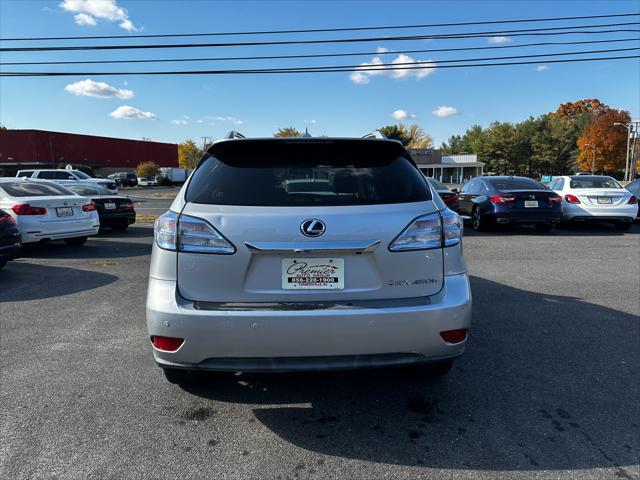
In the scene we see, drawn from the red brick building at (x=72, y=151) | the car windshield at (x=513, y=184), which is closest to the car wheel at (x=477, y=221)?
the car windshield at (x=513, y=184)

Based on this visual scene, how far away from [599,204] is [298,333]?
12.4m

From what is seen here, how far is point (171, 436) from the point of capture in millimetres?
2686

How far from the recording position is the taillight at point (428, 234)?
8.36 ft

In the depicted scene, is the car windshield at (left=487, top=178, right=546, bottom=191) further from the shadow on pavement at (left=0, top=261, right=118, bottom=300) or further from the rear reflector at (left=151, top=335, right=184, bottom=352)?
the rear reflector at (left=151, top=335, right=184, bottom=352)

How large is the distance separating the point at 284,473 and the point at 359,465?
0.40 meters

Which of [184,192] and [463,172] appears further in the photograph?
[463,172]

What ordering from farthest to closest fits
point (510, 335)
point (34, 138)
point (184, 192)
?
point (34, 138) → point (510, 335) → point (184, 192)

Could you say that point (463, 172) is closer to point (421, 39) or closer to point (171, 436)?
point (421, 39)

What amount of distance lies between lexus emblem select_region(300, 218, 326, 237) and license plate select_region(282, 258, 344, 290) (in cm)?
14

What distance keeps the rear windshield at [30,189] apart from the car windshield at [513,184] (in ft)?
35.0

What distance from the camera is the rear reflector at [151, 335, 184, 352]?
2523mm

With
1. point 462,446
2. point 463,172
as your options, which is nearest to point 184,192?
point 462,446

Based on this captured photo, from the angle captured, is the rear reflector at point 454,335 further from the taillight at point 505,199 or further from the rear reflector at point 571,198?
the rear reflector at point 571,198

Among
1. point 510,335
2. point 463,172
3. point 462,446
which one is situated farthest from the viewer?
point 463,172
